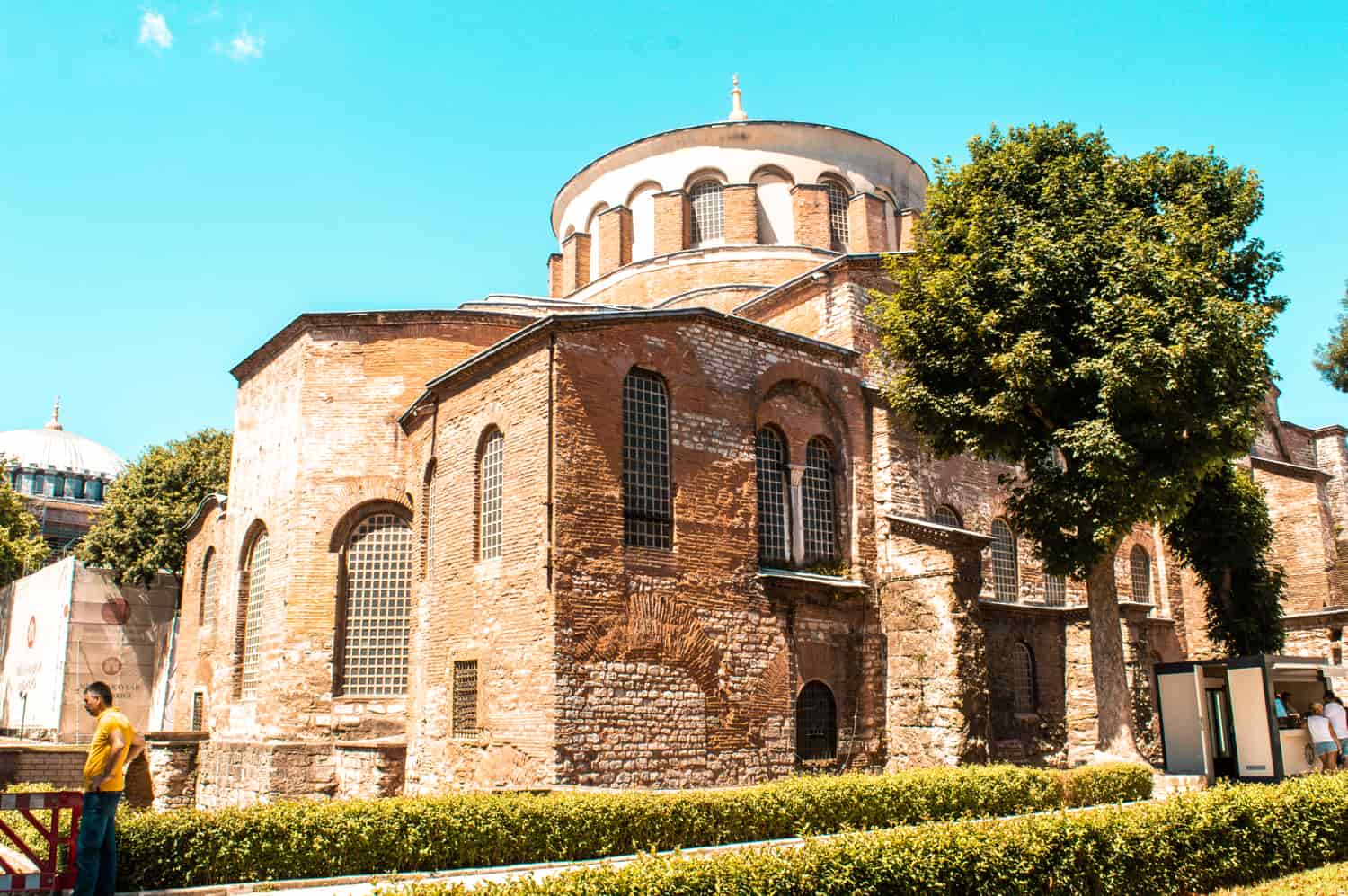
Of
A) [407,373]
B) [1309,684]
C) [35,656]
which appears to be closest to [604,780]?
[407,373]

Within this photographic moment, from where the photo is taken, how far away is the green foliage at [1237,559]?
21.5m

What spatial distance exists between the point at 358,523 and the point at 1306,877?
54.1 ft

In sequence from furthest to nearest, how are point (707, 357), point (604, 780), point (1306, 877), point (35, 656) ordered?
1. point (35, 656)
2. point (707, 357)
3. point (604, 780)
4. point (1306, 877)

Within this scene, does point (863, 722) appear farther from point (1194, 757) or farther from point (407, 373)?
point (407, 373)

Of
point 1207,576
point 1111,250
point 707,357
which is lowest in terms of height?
point 1207,576

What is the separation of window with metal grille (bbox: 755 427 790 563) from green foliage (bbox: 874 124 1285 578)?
2273mm

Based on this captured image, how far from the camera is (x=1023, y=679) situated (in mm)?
20703

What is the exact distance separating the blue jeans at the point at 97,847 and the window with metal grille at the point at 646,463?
8.19 m

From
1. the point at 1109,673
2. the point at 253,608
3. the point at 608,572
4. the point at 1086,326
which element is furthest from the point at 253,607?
the point at 1086,326

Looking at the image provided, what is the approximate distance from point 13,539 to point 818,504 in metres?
37.3

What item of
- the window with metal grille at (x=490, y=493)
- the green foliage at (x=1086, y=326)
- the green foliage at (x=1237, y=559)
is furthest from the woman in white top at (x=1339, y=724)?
the window with metal grille at (x=490, y=493)

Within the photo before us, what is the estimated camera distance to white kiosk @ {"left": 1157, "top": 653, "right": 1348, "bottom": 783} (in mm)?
14977

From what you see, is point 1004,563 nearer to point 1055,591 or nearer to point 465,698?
point 1055,591

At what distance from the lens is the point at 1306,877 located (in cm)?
992
